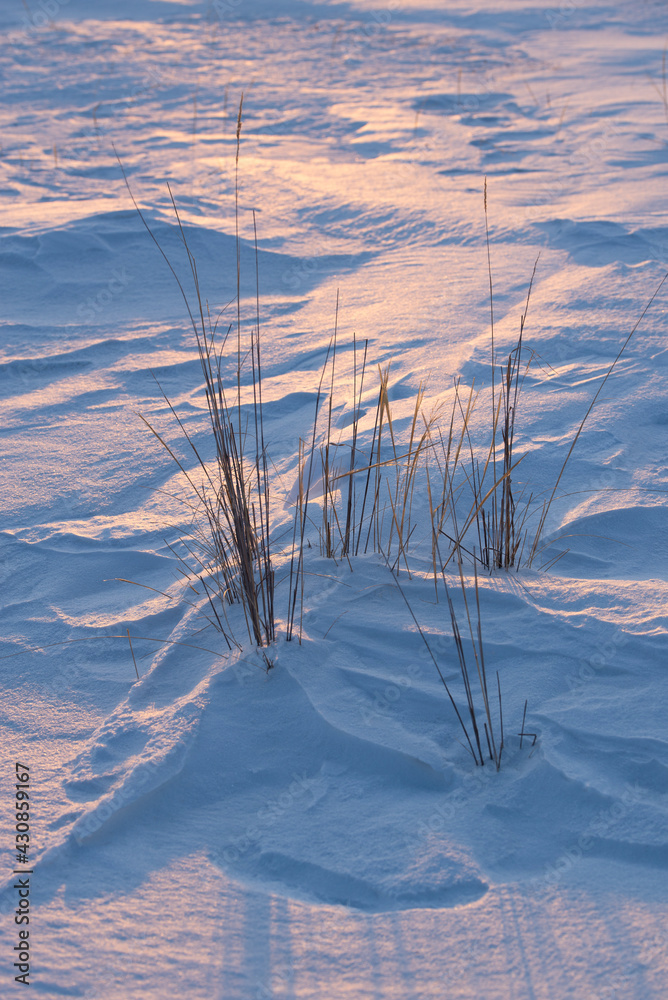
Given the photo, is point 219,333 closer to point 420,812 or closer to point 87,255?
point 87,255

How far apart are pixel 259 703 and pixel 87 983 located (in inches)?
20.9

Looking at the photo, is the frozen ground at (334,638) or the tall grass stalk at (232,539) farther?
the tall grass stalk at (232,539)

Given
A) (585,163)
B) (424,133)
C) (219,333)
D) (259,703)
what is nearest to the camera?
(259,703)

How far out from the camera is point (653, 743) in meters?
1.35

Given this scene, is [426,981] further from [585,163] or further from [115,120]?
[115,120]

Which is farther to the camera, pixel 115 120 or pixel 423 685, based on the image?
pixel 115 120

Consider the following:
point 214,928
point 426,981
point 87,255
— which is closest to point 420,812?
point 426,981

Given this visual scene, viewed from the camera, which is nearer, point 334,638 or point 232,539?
point 334,638

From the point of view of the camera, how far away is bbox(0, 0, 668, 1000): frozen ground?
1.14 metres

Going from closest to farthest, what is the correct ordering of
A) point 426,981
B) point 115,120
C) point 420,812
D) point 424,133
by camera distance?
1. point 426,981
2. point 420,812
3. point 424,133
4. point 115,120

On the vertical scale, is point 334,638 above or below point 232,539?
below

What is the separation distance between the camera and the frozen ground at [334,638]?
1.14 meters

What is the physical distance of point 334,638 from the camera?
1625mm

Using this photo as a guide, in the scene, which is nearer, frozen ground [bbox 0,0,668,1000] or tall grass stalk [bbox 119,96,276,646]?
frozen ground [bbox 0,0,668,1000]
